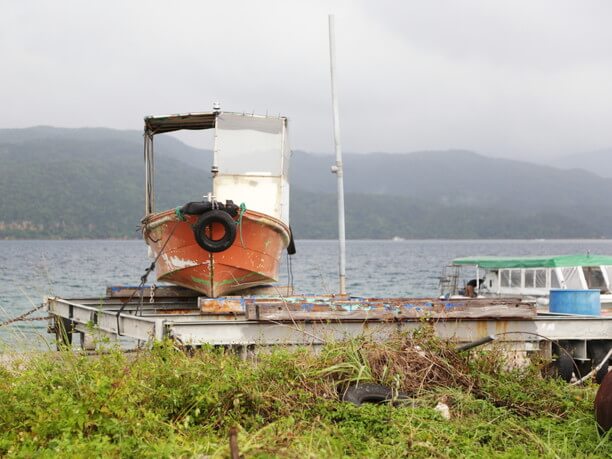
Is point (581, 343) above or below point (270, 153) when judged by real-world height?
below

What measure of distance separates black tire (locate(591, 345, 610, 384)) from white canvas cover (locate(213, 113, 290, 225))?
703cm

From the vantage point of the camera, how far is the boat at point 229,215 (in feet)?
44.9

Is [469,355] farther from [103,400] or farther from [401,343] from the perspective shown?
[103,400]

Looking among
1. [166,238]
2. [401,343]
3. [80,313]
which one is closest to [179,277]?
[166,238]

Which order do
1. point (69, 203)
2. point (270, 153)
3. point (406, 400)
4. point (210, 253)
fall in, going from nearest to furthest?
point (406, 400) < point (210, 253) < point (270, 153) < point (69, 203)

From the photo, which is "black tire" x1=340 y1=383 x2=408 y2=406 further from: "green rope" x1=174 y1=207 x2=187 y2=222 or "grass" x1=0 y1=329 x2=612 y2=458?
"green rope" x1=174 y1=207 x2=187 y2=222

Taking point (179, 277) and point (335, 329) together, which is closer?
point (335, 329)

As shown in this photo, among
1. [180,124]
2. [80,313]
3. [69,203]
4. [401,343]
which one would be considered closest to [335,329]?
[401,343]

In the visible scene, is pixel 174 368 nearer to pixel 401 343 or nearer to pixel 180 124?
pixel 401 343

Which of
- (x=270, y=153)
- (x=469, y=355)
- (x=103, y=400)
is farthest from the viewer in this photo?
(x=270, y=153)

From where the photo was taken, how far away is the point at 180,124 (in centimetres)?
1616

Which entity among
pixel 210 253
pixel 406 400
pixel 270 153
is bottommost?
pixel 406 400

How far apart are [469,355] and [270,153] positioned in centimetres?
830

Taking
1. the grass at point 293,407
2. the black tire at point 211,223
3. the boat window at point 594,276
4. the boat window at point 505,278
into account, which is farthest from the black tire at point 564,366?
the boat window at point 505,278
